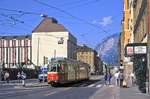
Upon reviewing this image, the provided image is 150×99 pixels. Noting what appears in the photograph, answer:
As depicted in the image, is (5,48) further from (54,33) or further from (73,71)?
(73,71)

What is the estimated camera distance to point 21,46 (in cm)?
15925

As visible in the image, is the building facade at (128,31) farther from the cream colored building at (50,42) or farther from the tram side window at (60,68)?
the cream colored building at (50,42)

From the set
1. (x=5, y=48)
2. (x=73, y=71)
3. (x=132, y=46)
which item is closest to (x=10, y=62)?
(x=5, y=48)

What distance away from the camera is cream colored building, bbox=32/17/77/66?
15925 cm

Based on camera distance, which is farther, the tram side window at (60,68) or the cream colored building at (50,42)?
the cream colored building at (50,42)

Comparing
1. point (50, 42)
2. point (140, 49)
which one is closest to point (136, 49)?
point (140, 49)

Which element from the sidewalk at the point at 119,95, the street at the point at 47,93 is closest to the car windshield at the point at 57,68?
the street at the point at 47,93

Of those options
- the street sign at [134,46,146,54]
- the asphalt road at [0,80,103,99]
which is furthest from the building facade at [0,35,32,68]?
the street sign at [134,46,146,54]

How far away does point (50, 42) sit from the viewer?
16112cm

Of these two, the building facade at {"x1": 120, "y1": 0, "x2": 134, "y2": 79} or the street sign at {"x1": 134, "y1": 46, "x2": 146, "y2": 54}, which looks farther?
the building facade at {"x1": 120, "y1": 0, "x2": 134, "y2": 79}

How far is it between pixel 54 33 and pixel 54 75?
11760 cm

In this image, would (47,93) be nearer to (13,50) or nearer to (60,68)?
(60,68)

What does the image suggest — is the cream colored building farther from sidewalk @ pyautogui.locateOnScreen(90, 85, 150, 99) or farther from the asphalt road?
sidewalk @ pyautogui.locateOnScreen(90, 85, 150, 99)

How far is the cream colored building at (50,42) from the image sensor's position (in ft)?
522
